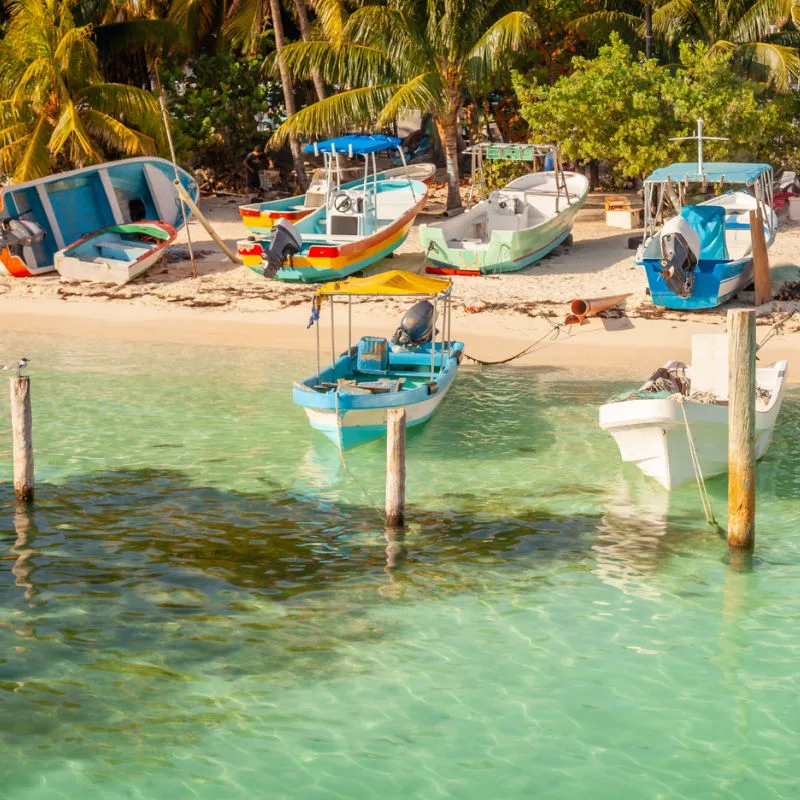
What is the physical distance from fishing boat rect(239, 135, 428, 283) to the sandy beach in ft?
2.18

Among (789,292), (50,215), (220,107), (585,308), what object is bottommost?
(585,308)

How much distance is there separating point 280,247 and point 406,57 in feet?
21.9

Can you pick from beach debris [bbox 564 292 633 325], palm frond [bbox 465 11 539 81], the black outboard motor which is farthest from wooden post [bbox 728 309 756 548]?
palm frond [bbox 465 11 539 81]

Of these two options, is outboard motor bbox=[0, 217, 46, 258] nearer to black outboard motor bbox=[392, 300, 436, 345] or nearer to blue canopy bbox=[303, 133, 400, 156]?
blue canopy bbox=[303, 133, 400, 156]

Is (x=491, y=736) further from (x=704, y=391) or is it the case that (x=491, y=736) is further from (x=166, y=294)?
(x=166, y=294)

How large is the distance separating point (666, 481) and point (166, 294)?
14.4 m

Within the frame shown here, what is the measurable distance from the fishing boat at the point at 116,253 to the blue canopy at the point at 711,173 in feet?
35.8

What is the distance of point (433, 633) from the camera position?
11555mm

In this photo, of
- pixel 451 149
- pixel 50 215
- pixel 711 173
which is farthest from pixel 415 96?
pixel 50 215

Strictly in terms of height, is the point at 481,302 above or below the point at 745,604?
above

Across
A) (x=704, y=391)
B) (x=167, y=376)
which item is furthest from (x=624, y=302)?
(x=167, y=376)

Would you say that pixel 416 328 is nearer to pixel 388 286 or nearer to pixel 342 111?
pixel 388 286

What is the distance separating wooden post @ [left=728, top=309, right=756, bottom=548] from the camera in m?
12.1

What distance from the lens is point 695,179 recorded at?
24594 millimetres
